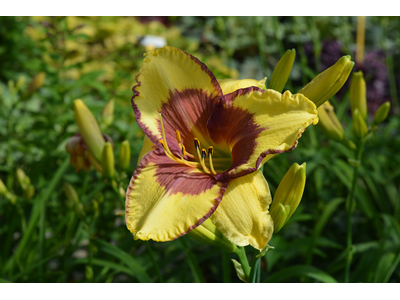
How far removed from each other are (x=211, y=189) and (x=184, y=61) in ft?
1.06

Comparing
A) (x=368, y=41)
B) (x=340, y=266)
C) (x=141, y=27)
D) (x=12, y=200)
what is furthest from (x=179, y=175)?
(x=368, y=41)

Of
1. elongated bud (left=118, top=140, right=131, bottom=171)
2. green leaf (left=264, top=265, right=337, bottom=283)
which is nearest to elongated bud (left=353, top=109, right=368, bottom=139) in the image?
green leaf (left=264, top=265, right=337, bottom=283)

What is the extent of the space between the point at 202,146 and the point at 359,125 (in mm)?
592

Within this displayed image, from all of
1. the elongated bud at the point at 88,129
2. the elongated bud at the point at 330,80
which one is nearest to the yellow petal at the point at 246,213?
the elongated bud at the point at 330,80

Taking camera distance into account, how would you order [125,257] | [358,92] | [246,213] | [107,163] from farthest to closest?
1. [125,257]
2. [358,92]
3. [107,163]
4. [246,213]

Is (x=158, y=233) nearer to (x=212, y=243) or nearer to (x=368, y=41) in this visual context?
(x=212, y=243)

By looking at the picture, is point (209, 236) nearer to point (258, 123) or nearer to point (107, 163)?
point (258, 123)

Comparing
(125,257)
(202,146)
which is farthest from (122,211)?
(202,146)

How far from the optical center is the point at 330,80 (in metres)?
0.79

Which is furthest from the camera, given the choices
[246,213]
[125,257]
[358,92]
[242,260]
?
[125,257]

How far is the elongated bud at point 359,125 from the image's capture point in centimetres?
116

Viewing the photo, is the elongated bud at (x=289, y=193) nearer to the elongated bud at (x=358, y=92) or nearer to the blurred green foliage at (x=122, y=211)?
the blurred green foliage at (x=122, y=211)

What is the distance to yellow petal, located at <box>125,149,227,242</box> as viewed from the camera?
0.70m

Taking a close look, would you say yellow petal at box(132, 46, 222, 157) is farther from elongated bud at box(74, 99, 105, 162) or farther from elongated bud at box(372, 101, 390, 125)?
elongated bud at box(372, 101, 390, 125)
